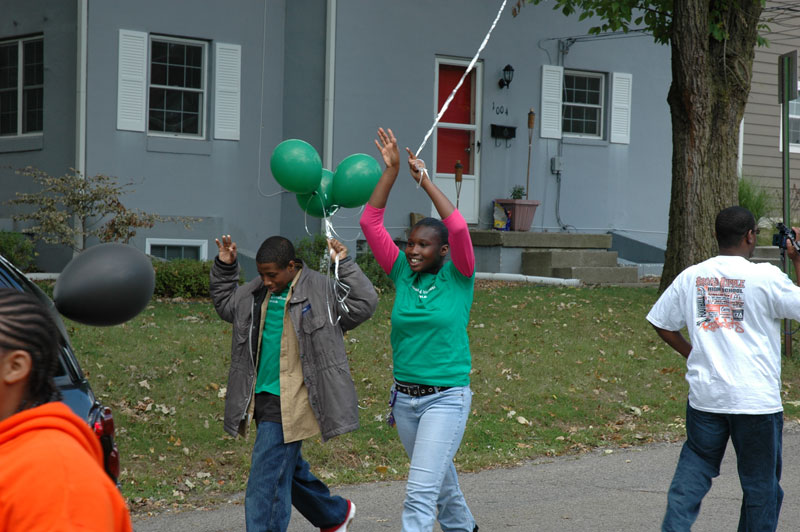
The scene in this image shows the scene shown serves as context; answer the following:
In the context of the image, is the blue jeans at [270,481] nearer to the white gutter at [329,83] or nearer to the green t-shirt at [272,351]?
the green t-shirt at [272,351]

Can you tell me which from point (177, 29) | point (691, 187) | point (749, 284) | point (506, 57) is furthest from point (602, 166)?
point (749, 284)

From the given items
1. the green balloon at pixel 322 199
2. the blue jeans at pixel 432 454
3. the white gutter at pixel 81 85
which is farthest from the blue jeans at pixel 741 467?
the white gutter at pixel 81 85

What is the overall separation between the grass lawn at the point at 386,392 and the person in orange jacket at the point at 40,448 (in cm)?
472

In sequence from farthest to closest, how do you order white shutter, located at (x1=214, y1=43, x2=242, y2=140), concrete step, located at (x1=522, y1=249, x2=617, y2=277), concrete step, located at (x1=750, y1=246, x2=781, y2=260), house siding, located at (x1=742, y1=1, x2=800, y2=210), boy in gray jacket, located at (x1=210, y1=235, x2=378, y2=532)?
house siding, located at (x1=742, y1=1, x2=800, y2=210) < concrete step, located at (x1=750, y1=246, x2=781, y2=260) < concrete step, located at (x1=522, y1=249, x2=617, y2=277) < white shutter, located at (x1=214, y1=43, x2=242, y2=140) < boy in gray jacket, located at (x1=210, y1=235, x2=378, y2=532)

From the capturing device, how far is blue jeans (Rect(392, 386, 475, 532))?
4625 millimetres

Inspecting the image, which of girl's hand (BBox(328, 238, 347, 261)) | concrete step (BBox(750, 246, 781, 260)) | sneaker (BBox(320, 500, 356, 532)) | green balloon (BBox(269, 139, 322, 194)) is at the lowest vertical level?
sneaker (BBox(320, 500, 356, 532))

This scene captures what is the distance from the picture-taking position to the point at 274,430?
500 cm

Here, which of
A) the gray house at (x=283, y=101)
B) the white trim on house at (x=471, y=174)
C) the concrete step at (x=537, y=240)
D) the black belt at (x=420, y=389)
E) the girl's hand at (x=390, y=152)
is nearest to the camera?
the black belt at (x=420, y=389)

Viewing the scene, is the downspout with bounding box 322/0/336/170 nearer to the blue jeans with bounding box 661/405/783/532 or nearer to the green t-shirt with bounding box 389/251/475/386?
the green t-shirt with bounding box 389/251/475/386

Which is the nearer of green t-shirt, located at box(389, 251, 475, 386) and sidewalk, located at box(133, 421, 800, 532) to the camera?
green t-shirt, located at box(389, 251, 475, 386)

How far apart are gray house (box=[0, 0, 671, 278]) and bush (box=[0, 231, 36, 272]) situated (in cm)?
102

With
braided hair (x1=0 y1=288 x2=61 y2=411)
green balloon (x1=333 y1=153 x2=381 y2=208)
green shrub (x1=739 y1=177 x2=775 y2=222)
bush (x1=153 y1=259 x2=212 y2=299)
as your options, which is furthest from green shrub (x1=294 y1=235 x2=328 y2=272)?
braided hair (x1=0 y1=288 x2=61 y2=411)

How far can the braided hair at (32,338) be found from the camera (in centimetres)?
186

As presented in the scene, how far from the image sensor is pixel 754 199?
18.8 metres
